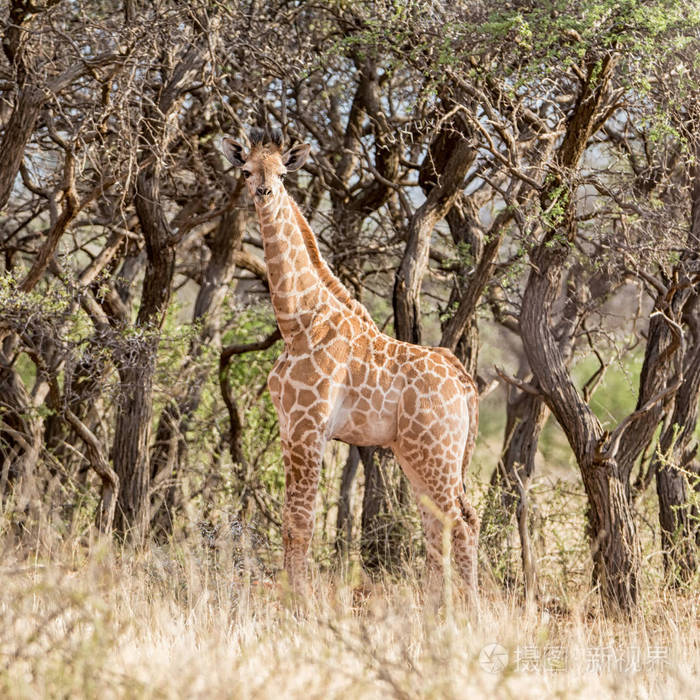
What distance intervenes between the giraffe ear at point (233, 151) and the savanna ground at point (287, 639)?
2.31 m

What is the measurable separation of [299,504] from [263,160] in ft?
6.75

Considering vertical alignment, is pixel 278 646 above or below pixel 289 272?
below

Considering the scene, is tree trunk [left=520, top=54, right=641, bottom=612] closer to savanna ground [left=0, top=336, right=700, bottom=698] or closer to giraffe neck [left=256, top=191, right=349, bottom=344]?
savanna ground [left=0, top=336, right=700, bottom=698]

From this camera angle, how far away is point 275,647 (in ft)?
13.4

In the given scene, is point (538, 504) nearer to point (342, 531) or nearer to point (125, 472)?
point (342, 531)

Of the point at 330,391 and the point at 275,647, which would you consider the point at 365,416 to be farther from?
the point at 275,647

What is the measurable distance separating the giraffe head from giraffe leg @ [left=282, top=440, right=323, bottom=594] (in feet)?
4.89

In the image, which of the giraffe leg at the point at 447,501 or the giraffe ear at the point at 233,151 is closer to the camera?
the giraffe ear at the point at 233,151

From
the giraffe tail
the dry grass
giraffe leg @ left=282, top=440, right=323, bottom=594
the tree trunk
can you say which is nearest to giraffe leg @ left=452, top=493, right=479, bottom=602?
the dry grass

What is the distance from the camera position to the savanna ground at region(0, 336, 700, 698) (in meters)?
3.59

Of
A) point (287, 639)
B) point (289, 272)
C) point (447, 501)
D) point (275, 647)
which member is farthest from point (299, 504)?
point (275, 647)

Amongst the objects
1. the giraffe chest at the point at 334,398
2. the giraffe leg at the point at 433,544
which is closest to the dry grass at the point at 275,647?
the giraffe leg at the point at 433,544

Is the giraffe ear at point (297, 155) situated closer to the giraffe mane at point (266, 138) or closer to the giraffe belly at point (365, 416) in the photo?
the giraffe mane at point (266, 138)

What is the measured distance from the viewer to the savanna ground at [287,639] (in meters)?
3.59
